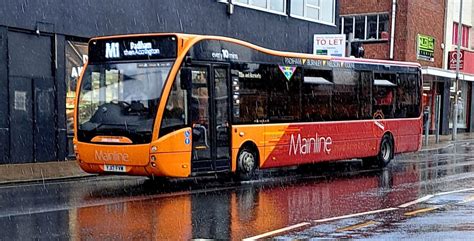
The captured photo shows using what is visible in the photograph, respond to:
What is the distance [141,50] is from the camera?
13.5 meters

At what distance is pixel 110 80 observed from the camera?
44.4 feet

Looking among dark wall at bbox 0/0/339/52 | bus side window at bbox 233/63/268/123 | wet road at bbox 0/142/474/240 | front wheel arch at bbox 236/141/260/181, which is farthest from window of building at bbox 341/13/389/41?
front wheel arch at bbox 236/141/260/181

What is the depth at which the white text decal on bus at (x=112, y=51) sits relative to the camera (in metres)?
13.6

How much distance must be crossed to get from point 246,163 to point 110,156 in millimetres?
3207

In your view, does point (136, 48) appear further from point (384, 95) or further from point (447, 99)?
point (447, 99)

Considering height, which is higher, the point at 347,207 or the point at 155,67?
the point at 155,67

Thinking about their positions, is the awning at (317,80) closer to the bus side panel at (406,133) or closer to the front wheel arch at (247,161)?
the front wheel arch at (247,161)

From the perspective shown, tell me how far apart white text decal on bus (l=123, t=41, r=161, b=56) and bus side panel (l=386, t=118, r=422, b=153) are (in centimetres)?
867

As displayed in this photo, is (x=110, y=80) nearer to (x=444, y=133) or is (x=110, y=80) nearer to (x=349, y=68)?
(x=349, y=68)

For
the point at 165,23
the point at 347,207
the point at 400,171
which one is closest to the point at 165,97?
the point at 347,207

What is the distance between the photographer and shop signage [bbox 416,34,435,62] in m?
37.9

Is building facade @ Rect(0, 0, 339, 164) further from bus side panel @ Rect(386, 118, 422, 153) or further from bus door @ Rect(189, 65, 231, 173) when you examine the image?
bus side panel @ Rect(386, 118, 422, 153)

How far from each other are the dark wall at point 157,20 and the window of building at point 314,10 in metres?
0.36

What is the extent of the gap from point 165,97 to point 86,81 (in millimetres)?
1901
